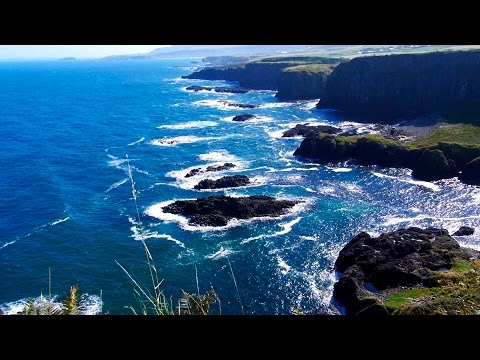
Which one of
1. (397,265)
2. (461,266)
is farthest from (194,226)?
(461,266)

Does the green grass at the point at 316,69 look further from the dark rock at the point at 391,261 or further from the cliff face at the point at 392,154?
the dark rock at the point at 391,261

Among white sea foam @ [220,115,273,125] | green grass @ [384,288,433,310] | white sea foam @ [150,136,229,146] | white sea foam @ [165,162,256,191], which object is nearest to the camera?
green grass @ [384,288,433,310]

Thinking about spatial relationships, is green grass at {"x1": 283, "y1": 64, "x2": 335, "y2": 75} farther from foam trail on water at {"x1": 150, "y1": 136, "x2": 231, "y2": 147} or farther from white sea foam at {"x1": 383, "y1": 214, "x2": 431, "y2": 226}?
white sea foam at {"x1": 383, "y1": 214, "x2": 431, "y2": 226}

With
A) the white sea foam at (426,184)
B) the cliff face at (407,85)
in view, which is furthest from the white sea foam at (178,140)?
the white sea foam at (426,184)

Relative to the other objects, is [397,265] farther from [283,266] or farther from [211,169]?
[211,169]

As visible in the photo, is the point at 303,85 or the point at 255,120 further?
the point at 303,85

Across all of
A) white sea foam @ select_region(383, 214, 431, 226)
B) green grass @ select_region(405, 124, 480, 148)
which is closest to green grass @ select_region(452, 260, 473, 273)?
white sea foam @ select_region(383, 214, 431, 226)
